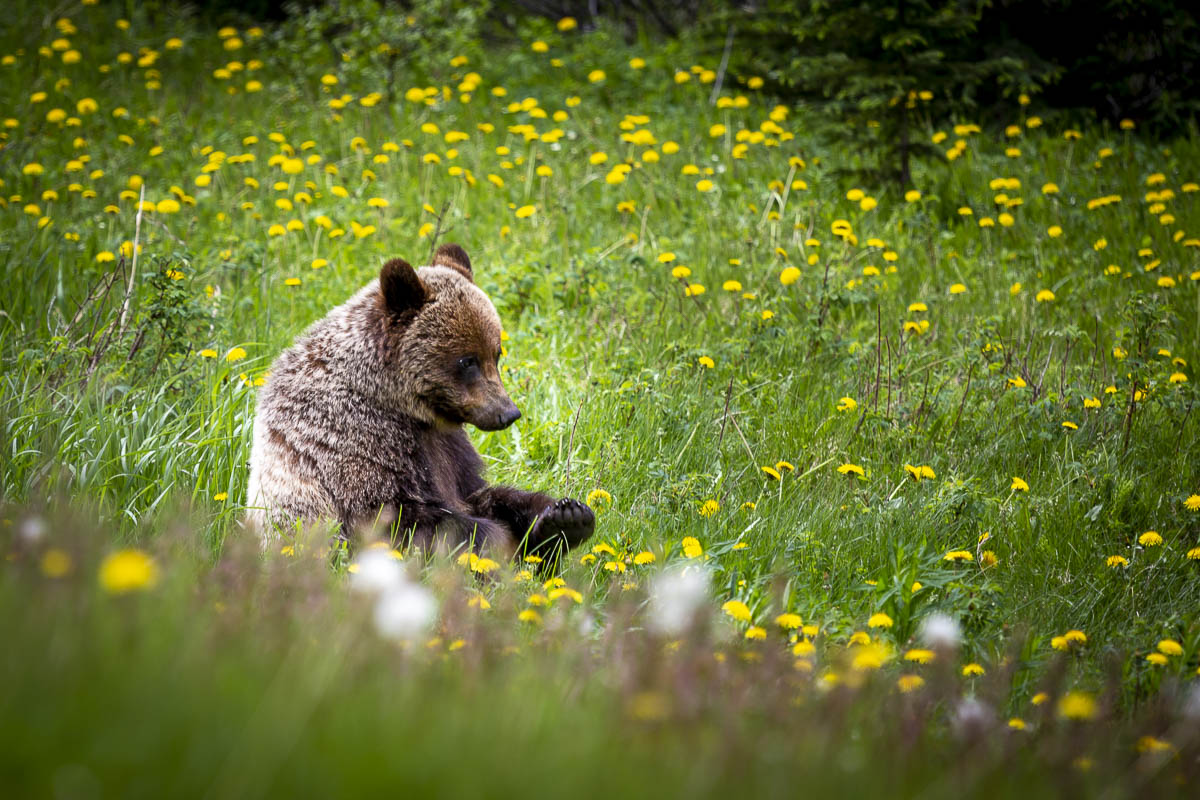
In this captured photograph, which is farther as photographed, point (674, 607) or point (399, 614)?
point (674, 607)

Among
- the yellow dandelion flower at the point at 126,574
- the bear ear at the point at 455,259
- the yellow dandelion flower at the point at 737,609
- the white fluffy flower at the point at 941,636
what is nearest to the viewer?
the yellow dandelion flower at the point at 126,574

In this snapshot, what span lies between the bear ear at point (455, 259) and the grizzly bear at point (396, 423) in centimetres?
23

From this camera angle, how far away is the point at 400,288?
169 inches

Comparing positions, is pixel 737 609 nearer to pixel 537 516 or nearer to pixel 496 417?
pixel 537 516

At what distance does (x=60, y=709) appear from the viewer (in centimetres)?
166

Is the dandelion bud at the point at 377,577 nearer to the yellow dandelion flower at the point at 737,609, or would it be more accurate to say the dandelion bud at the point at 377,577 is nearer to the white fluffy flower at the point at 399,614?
the white fluffy flower at the point at 399,614

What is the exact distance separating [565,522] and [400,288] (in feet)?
4.09

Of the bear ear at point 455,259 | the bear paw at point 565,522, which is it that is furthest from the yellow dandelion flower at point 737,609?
the bear ear at point 455,259

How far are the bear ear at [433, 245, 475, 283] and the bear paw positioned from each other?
1.40 m

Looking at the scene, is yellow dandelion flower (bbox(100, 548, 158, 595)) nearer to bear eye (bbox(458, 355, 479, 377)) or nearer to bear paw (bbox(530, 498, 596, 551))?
bear paw (bbox(530, 498, 596, 551))

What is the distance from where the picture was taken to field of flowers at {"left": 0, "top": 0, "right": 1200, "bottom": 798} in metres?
1.86

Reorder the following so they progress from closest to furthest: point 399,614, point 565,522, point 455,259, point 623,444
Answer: point 399,614
point 565,522
point 455,259
point 623,444

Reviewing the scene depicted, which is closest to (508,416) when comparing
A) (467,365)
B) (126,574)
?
(467,365)

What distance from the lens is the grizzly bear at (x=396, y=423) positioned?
4105mm
